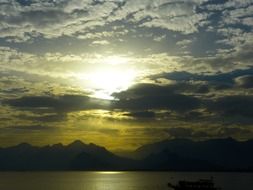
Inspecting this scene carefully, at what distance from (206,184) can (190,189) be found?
8.12 meters

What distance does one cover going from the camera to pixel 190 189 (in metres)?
195

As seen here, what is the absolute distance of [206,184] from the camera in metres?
198
